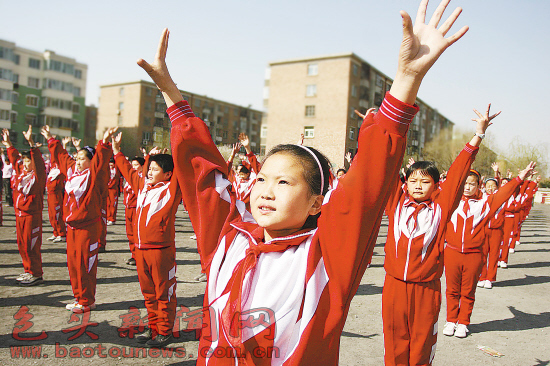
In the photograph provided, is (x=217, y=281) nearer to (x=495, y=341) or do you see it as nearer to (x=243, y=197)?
(x=495, y=341)

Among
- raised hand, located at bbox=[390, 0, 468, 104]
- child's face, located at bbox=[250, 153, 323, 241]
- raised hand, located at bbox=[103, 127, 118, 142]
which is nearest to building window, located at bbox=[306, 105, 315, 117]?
raised hand, located at bbox=[103, 127, 118, 142]

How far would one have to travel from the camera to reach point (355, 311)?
18.1 feet

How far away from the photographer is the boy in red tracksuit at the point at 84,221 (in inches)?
193

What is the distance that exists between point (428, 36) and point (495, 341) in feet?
15.9

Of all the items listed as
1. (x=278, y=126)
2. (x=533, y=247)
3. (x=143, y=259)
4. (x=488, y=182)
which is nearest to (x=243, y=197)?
(x=278, y=126)

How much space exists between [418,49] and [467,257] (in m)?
4.54

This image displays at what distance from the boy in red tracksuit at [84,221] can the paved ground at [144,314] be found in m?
0.31

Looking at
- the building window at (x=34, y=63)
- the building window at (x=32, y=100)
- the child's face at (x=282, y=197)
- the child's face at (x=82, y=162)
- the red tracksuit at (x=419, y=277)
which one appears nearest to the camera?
the child's face at (x=282, y=197)

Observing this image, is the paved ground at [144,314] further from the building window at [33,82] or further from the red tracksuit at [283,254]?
the building window at [33,82]

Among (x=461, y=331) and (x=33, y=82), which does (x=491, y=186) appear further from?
(x=33, y=82)

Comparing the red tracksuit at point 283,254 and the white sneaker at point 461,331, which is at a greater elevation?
the red tracksuit at point 283,254

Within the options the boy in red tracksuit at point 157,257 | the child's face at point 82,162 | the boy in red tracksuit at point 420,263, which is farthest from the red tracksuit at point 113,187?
the boy in red tracksuit at point 420,263

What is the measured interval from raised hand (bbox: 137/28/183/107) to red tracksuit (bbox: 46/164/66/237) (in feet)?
29.6

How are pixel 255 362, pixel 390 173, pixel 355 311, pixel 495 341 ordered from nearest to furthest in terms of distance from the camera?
pixel 390 173, pixel 255 362, pixel 495 341, pixel 355 311
